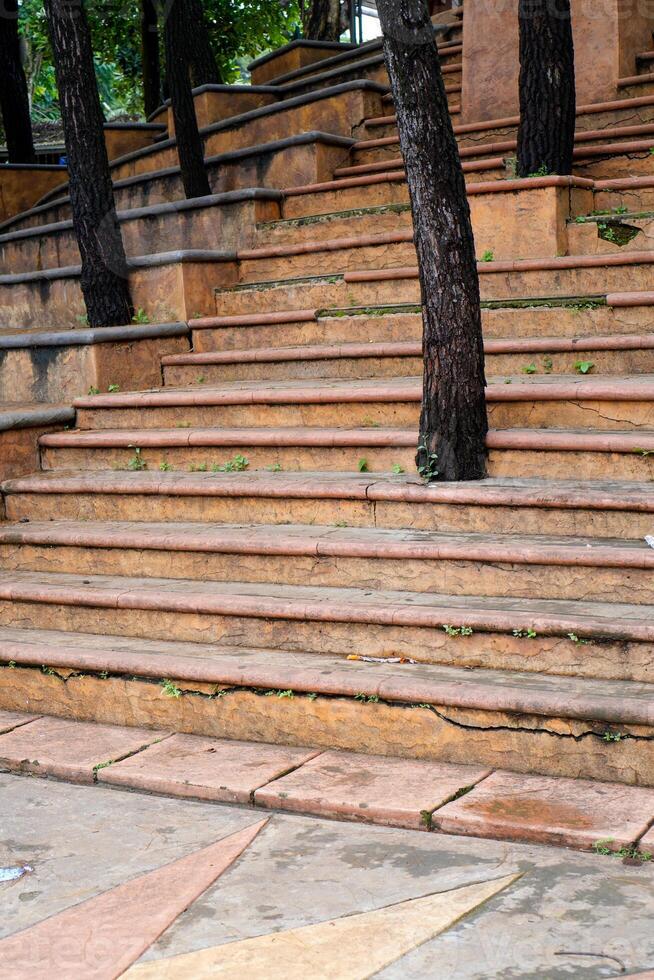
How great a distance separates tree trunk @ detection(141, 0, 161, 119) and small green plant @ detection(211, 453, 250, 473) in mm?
11784

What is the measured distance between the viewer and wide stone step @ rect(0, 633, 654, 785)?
13.6ft

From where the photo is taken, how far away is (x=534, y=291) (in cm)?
742

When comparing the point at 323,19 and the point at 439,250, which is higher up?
the point at 323,19

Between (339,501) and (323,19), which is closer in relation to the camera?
(339,501)

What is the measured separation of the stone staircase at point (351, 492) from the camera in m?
4.55

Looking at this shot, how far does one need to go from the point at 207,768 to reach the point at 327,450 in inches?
89.3

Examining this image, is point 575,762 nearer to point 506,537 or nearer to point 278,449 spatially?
point 506,537

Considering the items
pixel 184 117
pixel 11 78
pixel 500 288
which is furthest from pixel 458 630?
pixel 11 78

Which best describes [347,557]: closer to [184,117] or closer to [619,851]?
[619,851]

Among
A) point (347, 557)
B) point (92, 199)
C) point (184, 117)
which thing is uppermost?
point (184, 117)

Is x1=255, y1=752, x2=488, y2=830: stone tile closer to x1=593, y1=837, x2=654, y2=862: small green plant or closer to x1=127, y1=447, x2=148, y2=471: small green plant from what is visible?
x1=593, y1=837, x2=654, y2=862: small green plant

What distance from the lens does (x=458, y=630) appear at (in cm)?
468

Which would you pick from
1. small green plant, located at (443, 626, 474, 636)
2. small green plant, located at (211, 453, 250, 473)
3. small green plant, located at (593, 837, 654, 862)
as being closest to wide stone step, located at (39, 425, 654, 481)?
small green plant, located at (211, 453, 250, 473)

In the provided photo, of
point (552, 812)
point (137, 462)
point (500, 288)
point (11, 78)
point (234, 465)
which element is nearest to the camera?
point (552, 812)
